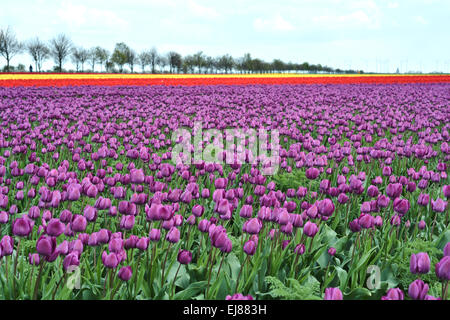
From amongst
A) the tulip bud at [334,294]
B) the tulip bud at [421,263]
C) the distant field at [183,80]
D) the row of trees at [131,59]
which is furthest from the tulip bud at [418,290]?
the row of trees at [131,59]

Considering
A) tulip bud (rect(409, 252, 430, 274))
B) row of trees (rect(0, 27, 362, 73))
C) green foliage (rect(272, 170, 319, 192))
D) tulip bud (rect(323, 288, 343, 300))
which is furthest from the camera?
row of trees (rect(0, 27, 362, 73))

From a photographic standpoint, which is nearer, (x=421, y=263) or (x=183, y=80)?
(x=421, y=263)

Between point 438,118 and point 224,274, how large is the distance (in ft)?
33.5

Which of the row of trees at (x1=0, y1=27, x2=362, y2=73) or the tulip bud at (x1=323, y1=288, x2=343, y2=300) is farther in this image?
the row of trees at (x1=0, y1=27, x2=362, y2=73)

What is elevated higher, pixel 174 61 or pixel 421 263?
pixel 174 61

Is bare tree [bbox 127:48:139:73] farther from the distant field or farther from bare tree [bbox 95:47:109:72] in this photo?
the distant field

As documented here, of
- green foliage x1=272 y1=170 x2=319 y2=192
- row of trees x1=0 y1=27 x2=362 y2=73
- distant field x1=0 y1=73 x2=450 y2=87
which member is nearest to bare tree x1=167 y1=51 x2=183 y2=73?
row of trees x1=0 y1=27 x2=362 y2=73

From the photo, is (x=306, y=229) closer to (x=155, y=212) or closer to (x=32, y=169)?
(x=155, y=212)

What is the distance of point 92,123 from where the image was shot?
879 cm

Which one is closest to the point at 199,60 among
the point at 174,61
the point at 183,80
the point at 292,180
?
the point at 174,61

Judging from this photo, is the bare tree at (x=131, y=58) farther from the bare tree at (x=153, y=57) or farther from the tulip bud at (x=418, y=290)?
the tulip bud at (x=418, y=290)

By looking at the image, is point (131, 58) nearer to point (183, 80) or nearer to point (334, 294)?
point (183, 80)
